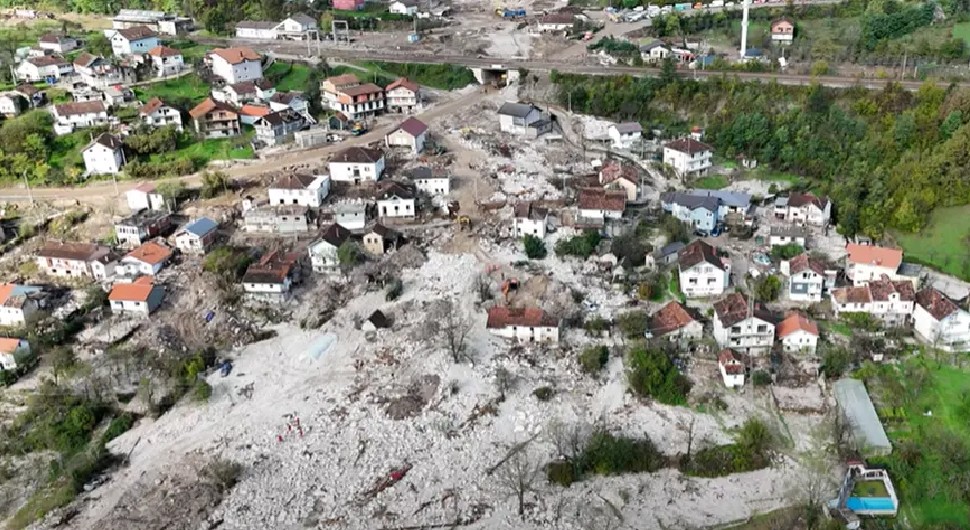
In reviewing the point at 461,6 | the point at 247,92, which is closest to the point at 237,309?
the point at 247,92

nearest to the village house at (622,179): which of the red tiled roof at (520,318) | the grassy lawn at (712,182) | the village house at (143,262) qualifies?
the grassy lawn at (712,182)

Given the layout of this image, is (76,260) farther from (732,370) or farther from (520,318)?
(732,370)

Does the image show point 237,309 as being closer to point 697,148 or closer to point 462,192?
point 462,192

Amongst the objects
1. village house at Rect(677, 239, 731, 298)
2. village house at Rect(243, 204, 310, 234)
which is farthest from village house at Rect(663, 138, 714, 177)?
village house at Rect(243, 204, 310, 234)

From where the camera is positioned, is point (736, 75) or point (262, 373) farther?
point (736, 75)

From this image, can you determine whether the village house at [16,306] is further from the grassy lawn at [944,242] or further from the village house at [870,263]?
the grassy lawn at [944,242]

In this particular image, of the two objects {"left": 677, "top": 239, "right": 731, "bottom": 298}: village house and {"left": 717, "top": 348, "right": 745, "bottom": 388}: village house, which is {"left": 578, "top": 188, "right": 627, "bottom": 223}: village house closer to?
{"left": 677, "top": 239, "right": 731, "bottom": 298}: village house
